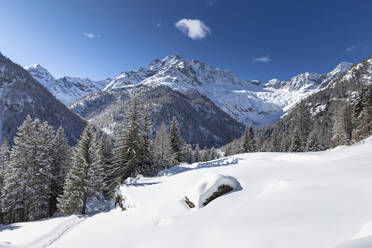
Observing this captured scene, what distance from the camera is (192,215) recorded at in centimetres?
889

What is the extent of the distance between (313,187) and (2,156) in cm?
3882

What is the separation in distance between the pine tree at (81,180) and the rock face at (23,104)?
12784 centimetres

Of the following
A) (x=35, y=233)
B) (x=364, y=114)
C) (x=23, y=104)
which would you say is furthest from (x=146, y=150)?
(x=23, y=104)

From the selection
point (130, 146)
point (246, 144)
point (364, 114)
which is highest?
point (364, 114)

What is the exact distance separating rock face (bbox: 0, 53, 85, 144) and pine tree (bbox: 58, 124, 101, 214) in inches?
5033

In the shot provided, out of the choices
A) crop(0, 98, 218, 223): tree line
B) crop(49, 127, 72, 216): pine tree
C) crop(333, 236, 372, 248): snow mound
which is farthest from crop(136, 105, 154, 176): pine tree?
crop(333, 236, 372, 248): snow mound

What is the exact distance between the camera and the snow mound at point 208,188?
1013 cm

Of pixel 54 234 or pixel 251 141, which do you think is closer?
pixel 54 234

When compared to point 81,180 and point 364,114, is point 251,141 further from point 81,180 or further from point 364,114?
point 81,180

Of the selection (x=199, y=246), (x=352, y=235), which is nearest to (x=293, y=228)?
(x=352, y=235)

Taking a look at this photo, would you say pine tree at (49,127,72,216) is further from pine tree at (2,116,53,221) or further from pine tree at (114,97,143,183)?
pine tree at (114,97,143,183)

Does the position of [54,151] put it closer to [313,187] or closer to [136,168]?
[136,168]

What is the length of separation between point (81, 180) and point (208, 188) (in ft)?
52.5

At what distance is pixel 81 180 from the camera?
19922mm
